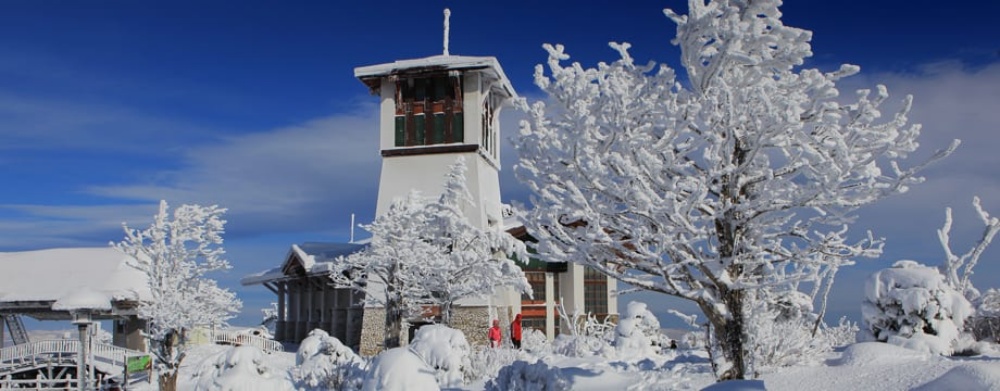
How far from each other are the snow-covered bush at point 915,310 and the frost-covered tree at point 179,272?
775 inches

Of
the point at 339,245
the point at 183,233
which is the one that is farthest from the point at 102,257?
the point at 183,233

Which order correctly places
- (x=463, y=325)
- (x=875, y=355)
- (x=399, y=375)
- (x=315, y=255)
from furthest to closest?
(x=315, y=255)
(x=463, y=325)
(x=875, y=355)
(x=399, y=375)

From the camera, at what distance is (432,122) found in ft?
107

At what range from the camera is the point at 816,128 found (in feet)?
30.2

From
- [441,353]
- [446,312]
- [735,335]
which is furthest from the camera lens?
[446,312]

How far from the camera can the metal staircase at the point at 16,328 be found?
114 feet

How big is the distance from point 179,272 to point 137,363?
3390 mm

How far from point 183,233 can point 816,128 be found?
2226 centimetres

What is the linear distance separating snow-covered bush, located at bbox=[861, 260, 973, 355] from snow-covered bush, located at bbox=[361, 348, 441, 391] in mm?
7753

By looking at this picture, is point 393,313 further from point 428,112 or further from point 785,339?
point 785,339

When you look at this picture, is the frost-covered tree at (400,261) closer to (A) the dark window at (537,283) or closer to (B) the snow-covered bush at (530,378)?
(A) the dark window at (537,283)

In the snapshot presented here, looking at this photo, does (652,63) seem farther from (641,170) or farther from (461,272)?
(461,272)

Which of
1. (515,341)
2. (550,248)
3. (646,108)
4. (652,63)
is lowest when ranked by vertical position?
(515,341)

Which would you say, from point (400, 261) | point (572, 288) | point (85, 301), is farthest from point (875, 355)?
point (572, 288)
